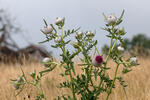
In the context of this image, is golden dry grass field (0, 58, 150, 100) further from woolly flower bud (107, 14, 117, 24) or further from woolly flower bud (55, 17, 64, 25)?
woolly flower bud (107, 14, 117, 24)

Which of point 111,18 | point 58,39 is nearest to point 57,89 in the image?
point 58,39

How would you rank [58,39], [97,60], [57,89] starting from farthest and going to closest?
[57,89] < [58,39] < [97,60]

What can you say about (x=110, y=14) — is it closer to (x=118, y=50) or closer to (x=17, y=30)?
(x=118, y=50)

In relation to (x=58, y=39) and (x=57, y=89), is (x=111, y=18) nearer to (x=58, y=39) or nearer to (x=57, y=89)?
(x=58, y=39)

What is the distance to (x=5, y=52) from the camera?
12.6 metres

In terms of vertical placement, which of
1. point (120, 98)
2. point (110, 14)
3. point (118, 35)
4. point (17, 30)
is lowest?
point (120, 98)

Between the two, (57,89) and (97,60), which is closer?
(97,60)

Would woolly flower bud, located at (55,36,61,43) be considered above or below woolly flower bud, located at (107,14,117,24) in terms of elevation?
below

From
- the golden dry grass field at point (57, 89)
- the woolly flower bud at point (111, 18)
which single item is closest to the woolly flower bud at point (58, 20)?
the woolly flower bud at point (111, 18)

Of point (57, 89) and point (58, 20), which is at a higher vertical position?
point (58, 20)

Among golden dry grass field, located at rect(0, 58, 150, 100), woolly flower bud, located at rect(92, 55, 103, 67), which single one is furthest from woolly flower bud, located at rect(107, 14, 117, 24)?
golden dry grass field, located at rect(0, 58, 150, 100)

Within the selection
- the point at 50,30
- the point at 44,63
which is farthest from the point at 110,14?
the point at 44,63

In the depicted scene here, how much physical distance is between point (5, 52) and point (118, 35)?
11299 millimetres

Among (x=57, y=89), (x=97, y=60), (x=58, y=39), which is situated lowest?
(x=57, y=89)
